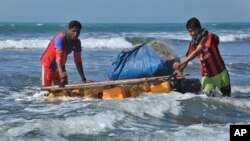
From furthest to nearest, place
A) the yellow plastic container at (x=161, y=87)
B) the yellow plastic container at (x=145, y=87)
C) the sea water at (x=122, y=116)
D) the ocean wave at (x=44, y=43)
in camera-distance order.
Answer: the ocean wave at (x=44, y=43) → the yellow plastic container at (x=145, y=87) → the yellow plastic container at (x=161, y=87) → the sea water at (x=122, y=116)

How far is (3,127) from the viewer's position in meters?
6.56

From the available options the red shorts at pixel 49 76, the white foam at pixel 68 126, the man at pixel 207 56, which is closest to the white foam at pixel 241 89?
the man at pixel 207 56

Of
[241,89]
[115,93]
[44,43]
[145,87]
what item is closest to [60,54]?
[115,93]

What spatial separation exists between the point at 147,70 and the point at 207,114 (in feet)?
6.03

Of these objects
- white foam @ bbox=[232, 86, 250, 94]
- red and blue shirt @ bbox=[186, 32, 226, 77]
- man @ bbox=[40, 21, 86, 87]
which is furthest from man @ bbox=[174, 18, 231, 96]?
white foam @ bbox=[232, 86, 250, 94]

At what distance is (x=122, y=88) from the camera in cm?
903

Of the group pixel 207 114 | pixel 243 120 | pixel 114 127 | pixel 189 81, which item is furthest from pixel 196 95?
pixel 114 127

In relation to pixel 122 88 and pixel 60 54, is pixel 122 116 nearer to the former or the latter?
pixel 122 88

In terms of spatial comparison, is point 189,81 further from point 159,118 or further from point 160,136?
point 160,136

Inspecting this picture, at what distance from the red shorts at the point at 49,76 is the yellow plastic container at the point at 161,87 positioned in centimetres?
166

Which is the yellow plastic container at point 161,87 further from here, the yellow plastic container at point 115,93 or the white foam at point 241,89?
the white foam at point 241,89

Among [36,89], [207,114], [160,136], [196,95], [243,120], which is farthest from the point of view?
[36,89]

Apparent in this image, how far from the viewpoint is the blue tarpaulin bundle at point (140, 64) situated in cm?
956

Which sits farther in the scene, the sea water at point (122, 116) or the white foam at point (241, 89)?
the white foam at point (241, 89)
